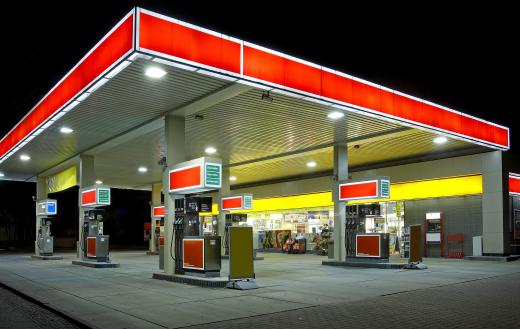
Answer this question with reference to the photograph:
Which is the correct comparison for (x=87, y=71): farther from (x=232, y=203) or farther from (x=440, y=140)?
(x=232, y=203)

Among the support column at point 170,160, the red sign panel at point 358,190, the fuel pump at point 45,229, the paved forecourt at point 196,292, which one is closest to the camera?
the paved forecourt at point 196,292

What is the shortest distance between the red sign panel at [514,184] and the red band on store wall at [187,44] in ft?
53.1

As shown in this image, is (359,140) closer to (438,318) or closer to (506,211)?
(506,211)

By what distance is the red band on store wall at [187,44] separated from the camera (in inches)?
357

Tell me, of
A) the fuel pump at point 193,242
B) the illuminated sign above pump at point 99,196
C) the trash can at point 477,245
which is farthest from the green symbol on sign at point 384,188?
the illuminated sign above pump at point 99,196

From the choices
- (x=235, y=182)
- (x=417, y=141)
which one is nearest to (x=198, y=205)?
(x=417, y=141)

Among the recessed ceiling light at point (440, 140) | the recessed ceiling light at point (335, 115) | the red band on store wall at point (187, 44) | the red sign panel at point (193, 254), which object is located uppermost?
the red band on store wall at point (187, 44)

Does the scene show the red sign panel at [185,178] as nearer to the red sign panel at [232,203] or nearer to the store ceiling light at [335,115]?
the store ceiling light at [335,115]

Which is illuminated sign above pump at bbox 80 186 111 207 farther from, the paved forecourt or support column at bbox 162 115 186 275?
support column at bbox 162 115 186 275

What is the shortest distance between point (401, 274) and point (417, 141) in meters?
6.02

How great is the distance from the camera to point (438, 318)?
800 cm

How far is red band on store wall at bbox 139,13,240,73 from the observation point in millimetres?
9070

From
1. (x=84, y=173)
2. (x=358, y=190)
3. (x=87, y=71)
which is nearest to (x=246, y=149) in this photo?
(x=358, y=190)

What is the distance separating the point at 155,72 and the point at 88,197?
11.0 m
